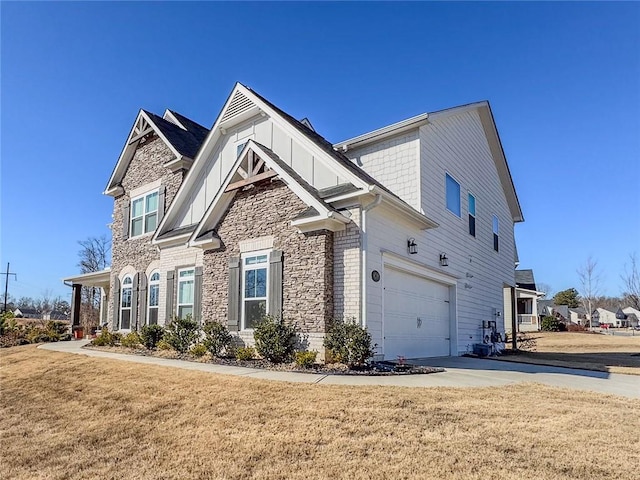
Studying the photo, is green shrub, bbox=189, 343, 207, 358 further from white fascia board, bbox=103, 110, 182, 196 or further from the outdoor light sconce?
white fascia board, bbox=103, 110, 182, 196

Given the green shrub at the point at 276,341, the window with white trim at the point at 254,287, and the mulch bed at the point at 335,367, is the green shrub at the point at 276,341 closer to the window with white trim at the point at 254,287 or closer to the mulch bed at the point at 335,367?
the mulch bed at the point at 335,367

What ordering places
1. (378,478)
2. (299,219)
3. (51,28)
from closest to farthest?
(378,478), (299,219), (51,28)

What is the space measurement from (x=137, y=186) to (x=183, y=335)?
8.65m

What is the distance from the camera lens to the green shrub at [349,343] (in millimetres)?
9266

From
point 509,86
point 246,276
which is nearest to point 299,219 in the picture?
point 246,276

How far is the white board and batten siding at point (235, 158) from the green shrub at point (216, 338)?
4.40m

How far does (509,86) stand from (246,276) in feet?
35.1

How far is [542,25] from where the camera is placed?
40.9 feet

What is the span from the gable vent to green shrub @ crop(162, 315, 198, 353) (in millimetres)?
6508

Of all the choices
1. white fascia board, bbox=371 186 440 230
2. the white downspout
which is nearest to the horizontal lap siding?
white fascia board, bbox=371 186 440 230

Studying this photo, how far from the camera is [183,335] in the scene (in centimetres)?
1275

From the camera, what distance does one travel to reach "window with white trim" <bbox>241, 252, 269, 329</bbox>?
11633 millimetres

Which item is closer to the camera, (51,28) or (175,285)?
(51,28)

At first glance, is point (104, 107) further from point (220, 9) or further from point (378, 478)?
point (378, 478)
